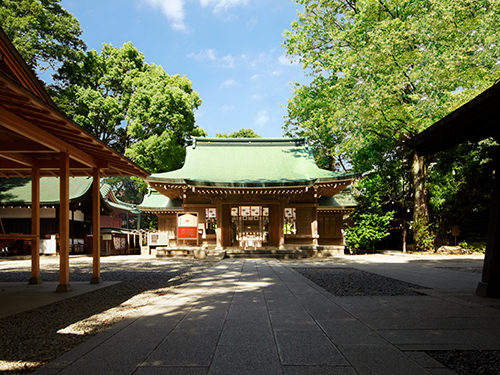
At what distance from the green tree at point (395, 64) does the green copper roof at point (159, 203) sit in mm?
8992

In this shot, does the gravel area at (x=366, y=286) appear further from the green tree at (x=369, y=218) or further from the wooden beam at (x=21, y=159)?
the green tree at (x=369, y=218)

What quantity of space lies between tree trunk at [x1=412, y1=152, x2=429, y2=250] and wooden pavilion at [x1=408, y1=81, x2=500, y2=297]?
12886mm

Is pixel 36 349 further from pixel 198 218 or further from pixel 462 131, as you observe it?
pixel 198 218

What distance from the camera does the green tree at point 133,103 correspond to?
23297 mm

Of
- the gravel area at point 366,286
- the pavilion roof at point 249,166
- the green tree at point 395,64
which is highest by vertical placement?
the green tree at point 395,64

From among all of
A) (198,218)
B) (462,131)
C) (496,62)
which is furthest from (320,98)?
(462,131)

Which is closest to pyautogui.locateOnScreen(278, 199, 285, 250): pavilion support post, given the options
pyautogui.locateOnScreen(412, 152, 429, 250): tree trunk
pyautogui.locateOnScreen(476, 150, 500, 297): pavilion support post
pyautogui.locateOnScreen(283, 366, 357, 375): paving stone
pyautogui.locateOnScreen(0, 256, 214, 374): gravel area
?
pyautogui.locateOnScreen(412, 152, 429, 250): tree trunk

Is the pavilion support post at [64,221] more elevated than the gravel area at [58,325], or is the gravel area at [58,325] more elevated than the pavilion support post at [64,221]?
the pavilion support post at [64,221]

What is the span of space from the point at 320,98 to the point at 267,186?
23.0 feet

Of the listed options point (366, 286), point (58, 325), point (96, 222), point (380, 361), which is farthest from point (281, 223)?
point (380, 361)

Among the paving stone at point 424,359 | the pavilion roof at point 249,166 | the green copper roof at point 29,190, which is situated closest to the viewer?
the paving stone at point 424,359

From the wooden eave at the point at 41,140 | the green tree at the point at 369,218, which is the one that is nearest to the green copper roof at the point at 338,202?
the green tree at the point at 369,218

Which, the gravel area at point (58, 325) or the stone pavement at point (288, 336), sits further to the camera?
the gravel area at point (58, 325)

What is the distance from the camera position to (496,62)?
1232 cm
